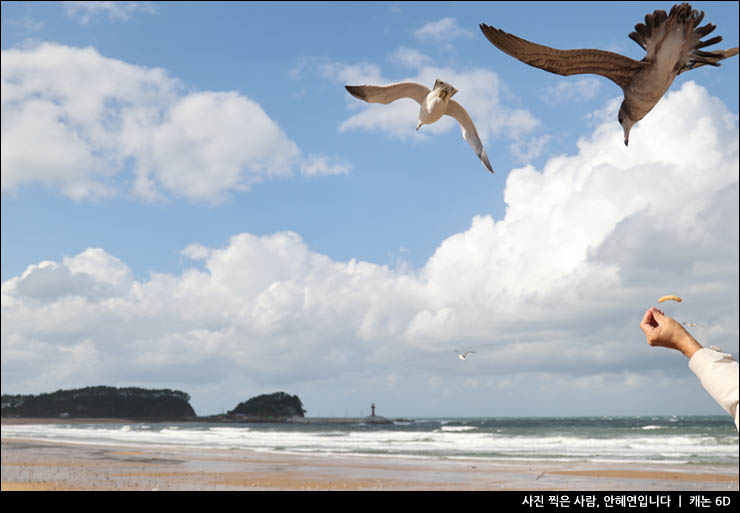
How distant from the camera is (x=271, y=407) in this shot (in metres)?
106

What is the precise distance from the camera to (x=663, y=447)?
96.7ft

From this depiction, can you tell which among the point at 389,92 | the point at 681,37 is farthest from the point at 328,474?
the point at 681,37

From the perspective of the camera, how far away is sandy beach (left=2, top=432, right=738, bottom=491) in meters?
15.8

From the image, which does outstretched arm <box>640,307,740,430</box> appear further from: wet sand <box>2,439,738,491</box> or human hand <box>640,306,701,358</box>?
wet sand <box>2,439,738,491</box>

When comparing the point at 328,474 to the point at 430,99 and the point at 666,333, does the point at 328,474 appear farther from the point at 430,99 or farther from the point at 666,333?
the point at 666,333

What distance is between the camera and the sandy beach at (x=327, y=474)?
622 inches

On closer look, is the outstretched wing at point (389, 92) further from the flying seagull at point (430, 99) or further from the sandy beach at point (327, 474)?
the sandy beach at point (327, 474)

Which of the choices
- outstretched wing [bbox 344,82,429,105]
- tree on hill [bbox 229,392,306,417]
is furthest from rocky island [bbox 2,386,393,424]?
outstretched wing [bbox 344,82,429,105]

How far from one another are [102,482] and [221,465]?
5.55 metres

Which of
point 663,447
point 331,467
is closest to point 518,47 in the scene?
point 331,467

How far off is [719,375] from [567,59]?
32.0 inches

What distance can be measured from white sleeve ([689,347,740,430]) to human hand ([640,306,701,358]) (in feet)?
0.12
